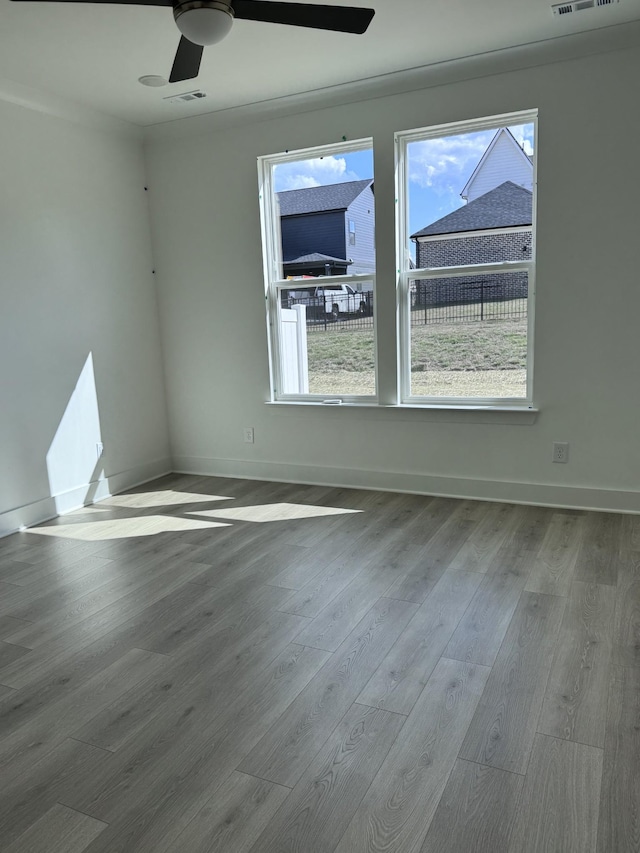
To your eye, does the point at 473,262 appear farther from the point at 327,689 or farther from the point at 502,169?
the point at 327,689

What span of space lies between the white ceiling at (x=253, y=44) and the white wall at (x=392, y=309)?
0.31 meters

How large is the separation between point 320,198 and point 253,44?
122cm

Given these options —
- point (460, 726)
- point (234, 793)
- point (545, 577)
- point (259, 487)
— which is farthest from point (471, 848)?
point (259, 487)

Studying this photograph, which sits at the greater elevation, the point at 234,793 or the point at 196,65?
the point at 196,65

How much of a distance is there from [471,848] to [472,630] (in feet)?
3.49

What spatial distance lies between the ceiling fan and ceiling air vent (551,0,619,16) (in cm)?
→ 131

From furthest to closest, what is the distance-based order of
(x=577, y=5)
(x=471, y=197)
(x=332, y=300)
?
(x=332, y=300), (x=471, y=197), (x=577, y=5)

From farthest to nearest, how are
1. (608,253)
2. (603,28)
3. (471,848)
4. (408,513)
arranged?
1. (408,513)
2. (608,253)
3. (603,28)
4. (471,848)

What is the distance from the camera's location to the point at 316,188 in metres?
4.39

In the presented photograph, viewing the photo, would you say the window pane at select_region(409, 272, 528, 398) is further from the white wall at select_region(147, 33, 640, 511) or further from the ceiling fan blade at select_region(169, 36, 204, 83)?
the ceiling fan blade at select_region(169, 36, 204, 83)

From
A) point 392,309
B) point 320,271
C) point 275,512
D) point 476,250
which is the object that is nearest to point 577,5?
point 476,250

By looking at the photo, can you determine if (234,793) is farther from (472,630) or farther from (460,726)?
(472,630)

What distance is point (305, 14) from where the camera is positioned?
2.25 meters

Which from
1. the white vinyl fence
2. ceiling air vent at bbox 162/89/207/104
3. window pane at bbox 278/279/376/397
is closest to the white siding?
window pane at bbox 278/279/376/397
